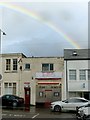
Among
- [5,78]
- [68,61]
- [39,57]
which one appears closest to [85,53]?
[68,61]

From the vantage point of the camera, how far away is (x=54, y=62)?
44656 millimetres

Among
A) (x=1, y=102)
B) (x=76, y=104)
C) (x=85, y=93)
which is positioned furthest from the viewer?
(x=85, y=93)

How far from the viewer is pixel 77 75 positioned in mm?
44125

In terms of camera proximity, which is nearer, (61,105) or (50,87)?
(61,105)

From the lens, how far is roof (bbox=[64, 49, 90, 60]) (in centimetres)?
4430

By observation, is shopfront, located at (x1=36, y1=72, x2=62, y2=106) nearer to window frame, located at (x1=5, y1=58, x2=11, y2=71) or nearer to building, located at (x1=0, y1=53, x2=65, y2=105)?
building, located at (x1=0, y1=53, x2=65, y2=105)

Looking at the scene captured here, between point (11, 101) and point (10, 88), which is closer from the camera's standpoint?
point (11, 101)

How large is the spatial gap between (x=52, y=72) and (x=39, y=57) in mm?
2790

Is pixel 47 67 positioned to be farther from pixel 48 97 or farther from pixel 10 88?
pixel 10 88

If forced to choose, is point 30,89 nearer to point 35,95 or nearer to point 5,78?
point 35,95

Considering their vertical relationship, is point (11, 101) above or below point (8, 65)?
below

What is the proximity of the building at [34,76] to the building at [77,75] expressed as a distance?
27.4 inches

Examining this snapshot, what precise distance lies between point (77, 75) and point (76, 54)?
321 centimetres

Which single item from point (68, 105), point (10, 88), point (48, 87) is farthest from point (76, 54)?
point (68, 105)
